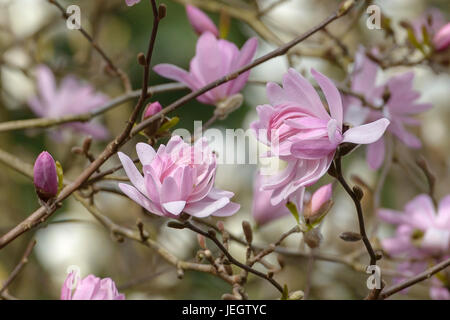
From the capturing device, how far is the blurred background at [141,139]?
1.63 metres

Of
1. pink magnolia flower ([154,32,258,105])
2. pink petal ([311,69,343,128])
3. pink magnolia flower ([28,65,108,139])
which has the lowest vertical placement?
pink petal ([311,69,343,128])

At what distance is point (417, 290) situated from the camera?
5.23 ft

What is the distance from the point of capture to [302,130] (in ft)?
2.33

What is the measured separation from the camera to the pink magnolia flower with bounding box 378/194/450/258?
1117mm

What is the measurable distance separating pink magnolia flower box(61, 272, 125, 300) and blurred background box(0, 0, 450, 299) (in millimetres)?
611

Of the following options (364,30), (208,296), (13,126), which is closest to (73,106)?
(13,126)

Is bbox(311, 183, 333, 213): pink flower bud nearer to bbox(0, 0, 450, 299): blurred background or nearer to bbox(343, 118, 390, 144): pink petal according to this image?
bbox(343, 118, 390, 144): pink petal

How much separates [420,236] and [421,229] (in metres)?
0.01

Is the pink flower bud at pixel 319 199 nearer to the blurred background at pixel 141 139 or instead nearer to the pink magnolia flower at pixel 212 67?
the pink magnolia flower at pixel 212 67

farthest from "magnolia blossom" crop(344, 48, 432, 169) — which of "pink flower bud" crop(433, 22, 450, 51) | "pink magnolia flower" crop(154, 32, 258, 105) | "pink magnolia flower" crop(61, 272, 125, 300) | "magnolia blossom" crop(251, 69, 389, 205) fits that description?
"pink magnolia flower" crop(61, 272, 125, 300)

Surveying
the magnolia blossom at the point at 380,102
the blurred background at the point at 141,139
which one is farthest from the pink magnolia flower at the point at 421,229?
the blurred background at the point at 141,139

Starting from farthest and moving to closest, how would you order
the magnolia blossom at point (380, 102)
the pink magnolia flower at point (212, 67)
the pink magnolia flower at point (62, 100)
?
the pink magnolia flower at point (62, 100)
the magnolia blossom at point (380, 102)
the pink magnolia flower at point (212, 67)

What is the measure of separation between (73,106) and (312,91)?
2.83 ft
